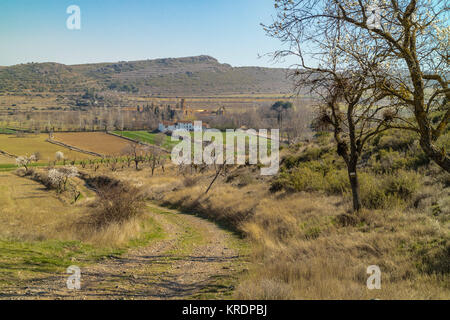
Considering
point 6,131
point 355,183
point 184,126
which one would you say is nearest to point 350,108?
point 355,183

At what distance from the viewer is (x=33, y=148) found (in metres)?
A: 92.8

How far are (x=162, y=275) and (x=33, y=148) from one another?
101 m

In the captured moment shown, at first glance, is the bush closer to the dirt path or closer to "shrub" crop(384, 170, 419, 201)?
the dirt path

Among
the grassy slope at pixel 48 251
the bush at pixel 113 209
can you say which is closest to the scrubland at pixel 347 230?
the grassy slope at pixel 48 251

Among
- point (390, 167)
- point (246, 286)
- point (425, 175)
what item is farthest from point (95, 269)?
point (390, 167)

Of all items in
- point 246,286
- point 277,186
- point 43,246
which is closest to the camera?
point 246,286

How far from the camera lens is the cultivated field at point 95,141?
95438 millimetres

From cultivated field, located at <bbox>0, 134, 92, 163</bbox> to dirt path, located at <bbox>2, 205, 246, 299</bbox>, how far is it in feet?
268

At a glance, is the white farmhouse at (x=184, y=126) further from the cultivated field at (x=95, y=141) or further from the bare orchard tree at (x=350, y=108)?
the bare orchard tree at (x=350, y=108)

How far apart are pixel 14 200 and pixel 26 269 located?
45.1 m

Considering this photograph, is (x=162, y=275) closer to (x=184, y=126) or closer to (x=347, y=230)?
(x=347, y=230)

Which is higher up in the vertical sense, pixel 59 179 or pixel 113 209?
pixel 113 209

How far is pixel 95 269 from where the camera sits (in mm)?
7980
